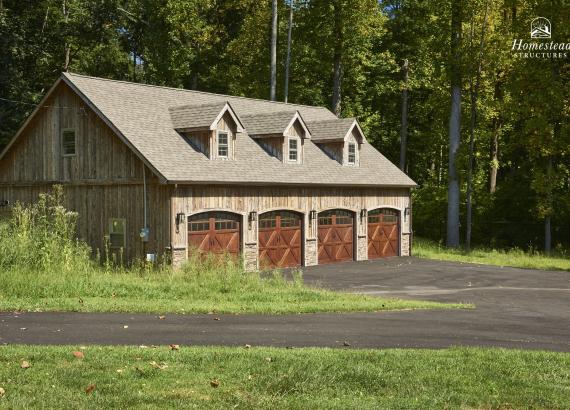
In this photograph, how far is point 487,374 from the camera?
10273 millimetres

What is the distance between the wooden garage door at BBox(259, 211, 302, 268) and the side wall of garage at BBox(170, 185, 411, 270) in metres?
0.31

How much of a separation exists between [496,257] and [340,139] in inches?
411

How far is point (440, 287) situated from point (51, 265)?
12958 mm

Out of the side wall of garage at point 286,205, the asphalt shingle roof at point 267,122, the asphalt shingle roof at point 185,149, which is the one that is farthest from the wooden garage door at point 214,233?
the asphalt shingle roof at point 267,122

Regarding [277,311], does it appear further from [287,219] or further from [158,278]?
[287,219]

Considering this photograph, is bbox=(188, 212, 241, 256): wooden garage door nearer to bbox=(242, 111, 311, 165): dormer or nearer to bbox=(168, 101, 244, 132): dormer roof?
bbox=(168, 101, 244, 132): dormer roof

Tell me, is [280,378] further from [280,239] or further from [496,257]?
[496,257]

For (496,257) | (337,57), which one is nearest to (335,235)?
(496,257)

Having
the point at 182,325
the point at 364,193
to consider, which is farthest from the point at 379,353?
the point at 364,193

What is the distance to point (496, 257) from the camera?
124 ft

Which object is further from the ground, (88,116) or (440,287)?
(88,116)

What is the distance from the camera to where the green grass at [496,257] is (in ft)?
112

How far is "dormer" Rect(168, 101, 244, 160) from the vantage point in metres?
28.7

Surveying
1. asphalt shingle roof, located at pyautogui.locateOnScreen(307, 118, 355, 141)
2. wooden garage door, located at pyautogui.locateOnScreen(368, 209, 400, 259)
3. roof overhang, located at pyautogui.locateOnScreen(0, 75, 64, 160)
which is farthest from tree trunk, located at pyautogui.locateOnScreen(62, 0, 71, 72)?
wooden garage door, located at pyautogui.locateOnScreen(368, 209, 400, 259)
